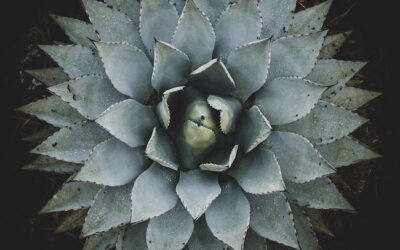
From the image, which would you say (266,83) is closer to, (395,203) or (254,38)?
(254,38)

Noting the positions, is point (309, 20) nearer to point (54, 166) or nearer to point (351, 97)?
point (351, 97)

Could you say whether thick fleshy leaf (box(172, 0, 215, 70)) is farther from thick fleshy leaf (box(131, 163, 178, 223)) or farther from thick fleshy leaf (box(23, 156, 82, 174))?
thick fleshy leaf (box(23, 156, 82, 174))

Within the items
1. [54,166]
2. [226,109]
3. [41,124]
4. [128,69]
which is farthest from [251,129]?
[41,124]

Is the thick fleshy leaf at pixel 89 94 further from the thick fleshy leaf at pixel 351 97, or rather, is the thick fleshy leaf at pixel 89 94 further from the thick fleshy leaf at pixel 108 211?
the thick fleshy leaf at pixel 351 97

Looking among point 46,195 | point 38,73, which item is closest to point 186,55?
point 38,73

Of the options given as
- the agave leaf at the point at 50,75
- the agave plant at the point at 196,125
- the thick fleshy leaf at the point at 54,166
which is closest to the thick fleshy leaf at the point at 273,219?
the agave plant at the point at 196,125
